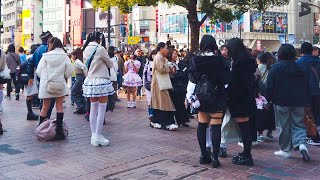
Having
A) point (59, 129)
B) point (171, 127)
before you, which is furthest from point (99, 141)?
point (171, 127)

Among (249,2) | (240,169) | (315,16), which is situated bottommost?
(240,169)

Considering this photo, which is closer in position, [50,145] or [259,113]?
[50,145]

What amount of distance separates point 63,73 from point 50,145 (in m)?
1.27

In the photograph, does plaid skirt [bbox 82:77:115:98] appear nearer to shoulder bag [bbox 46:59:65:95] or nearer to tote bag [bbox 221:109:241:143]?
shoulder bag [bbox 46:59:65:95]

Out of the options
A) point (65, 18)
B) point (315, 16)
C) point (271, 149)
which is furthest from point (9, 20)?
point (271, 149)

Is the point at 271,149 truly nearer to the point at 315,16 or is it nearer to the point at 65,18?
the point at 315,16

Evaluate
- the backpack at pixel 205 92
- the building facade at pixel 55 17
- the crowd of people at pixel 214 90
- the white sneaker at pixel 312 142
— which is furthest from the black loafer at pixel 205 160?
the building facade at pixel 55 17

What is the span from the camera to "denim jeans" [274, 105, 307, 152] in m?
6.15

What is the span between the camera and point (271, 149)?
699 centimetres

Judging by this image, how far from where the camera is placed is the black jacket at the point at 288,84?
20.0 ft

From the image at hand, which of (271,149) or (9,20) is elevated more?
(9,20)

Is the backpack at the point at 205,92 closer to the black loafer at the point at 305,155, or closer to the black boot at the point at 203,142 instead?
the black boot at the point at 203,142

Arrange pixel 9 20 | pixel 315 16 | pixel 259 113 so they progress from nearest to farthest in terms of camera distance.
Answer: pixel 259 113 → pixel 315 16 → pixel 9 20

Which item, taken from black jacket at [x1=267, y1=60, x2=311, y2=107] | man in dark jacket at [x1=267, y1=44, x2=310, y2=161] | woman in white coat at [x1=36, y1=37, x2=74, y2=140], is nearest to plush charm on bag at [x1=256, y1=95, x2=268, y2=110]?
man in dark jacket at [x1=267, y1=44, x2=310, y2=161]
